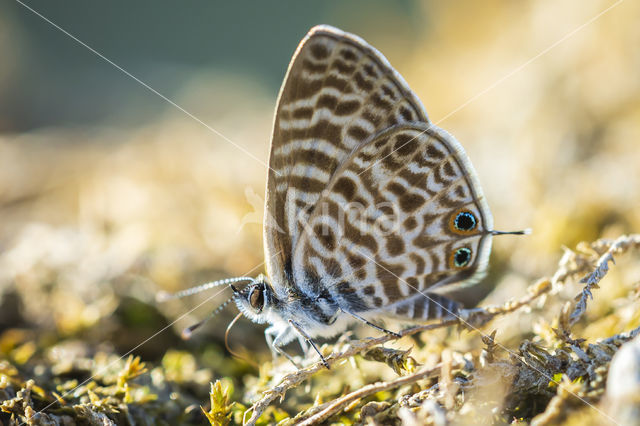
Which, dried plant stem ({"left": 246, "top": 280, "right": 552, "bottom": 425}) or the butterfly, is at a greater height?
the butterfly

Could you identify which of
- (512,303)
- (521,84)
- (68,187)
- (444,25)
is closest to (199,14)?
(444,25)

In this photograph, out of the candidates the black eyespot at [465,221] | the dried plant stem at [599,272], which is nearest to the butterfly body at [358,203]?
the black eyespot at [465,221]

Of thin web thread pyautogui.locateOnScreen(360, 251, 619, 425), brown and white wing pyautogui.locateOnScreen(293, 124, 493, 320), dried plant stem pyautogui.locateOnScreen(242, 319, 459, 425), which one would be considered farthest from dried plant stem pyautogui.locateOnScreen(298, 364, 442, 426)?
brown and white wing pyautogui.locateOnScreen(293, 124, 493, 320)

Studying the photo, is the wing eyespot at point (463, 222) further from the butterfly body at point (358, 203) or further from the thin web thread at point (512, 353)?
the thin web thread at point (512, 353)

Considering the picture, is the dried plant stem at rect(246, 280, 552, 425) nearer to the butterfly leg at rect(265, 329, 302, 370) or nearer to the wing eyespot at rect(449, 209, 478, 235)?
the butterfly leg at rect(265, 329, 302, 370)

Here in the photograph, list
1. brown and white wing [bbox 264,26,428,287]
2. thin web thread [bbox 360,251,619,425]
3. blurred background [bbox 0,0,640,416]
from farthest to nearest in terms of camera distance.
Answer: blurred background [bbox 0,0,640,416]
brown and white wing [bbox 264,26,428,287]
thin web thread [bbox 360,251,619,425]

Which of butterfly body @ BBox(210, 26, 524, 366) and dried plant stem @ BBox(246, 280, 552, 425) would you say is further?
butterfly body @ BBox(210, 26, 524, 366)
